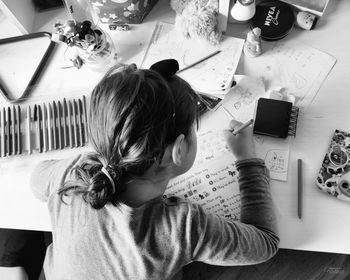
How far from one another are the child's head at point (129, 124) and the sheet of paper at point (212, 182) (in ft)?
0.57

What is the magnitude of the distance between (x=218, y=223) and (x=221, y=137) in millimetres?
199

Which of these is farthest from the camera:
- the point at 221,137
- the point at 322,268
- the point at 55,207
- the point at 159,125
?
the point at 322,268

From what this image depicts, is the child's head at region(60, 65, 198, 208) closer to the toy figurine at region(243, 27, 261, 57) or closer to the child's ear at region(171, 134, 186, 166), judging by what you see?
the child's ear at region(171, 134, 186, 166)

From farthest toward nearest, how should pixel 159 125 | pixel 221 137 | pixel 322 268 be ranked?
pixel 322 268
pixel 221 137
pixel 159 125

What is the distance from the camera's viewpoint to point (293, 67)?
2.56 feet

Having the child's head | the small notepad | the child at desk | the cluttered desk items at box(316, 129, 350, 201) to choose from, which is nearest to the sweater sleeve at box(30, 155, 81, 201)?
the child at desk

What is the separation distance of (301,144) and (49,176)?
51 cm

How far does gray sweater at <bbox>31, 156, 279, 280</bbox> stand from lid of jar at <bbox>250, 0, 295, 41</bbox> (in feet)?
1.29

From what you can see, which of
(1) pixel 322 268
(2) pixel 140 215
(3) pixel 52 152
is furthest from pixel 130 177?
(1) pixel 322 268

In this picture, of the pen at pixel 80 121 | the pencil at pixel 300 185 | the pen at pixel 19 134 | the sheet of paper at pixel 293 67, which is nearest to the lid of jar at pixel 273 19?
the sheet of paper at pixel 293 67

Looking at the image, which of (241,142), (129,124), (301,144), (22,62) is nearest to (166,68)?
(129,124)

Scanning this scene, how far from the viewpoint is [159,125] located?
0.52 meters

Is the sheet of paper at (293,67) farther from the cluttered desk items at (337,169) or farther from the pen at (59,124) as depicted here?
the pen at (59,124)

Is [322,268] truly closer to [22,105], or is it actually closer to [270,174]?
[270,174]
